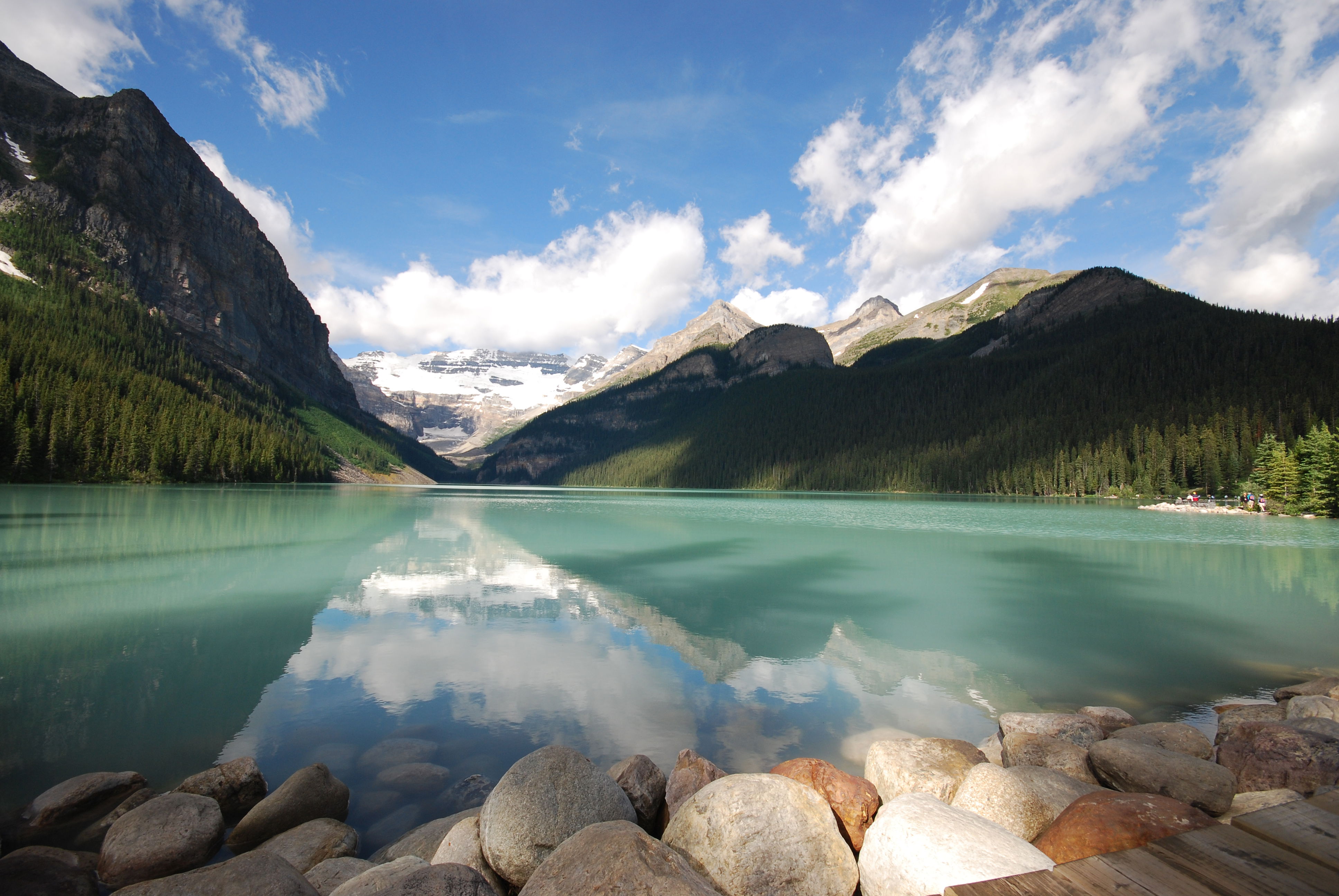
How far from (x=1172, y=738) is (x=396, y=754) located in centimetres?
1095

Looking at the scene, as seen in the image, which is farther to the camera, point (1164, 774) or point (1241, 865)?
point (1164, 774)

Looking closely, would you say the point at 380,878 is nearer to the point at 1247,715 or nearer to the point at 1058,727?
the point at 1058,727

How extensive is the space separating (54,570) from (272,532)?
51.3 ft

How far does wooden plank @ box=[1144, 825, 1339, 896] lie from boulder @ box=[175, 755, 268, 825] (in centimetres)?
911

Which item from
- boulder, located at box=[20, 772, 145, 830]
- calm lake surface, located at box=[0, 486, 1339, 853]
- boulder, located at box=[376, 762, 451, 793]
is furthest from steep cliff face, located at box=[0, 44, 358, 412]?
boulder, located at box=[376, 762, 451, 793]

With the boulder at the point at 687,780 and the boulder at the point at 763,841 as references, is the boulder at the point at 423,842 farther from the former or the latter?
the boulder at the point at 763,841

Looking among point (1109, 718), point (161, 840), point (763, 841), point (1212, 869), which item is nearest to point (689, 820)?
point (763, 841)

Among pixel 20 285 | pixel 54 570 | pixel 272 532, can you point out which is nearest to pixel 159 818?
pixel 54 570

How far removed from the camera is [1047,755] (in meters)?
7.61

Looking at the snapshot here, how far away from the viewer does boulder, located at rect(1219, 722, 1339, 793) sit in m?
6.66

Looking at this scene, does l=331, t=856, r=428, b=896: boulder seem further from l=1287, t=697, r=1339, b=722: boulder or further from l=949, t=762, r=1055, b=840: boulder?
l=1287, t=697, r=1339, b=722: boulder

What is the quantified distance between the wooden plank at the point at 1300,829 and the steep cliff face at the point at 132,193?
19429 centimetres

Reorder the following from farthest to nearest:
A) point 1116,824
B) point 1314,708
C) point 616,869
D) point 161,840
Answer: point 1314,708
point 161,840
point 1116,824
point 616,869

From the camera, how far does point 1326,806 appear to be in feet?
15.4
